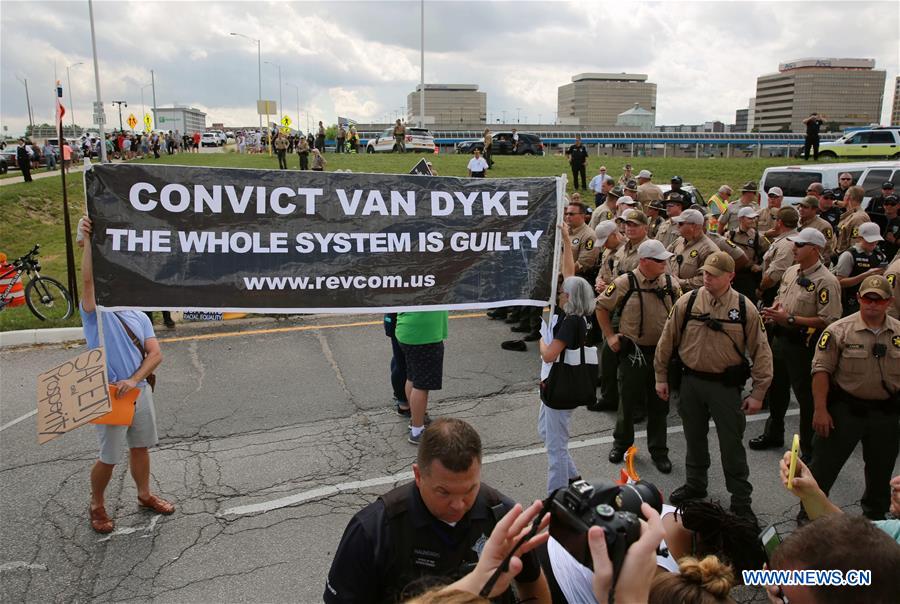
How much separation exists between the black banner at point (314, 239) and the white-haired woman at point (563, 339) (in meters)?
0.30

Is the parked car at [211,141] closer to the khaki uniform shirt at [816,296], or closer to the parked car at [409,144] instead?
the parked car at [409,144]

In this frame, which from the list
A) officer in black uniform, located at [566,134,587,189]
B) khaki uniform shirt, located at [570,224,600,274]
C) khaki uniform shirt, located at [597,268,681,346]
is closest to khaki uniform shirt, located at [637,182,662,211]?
khaki uniform shirt, located at [570,224,600,274]

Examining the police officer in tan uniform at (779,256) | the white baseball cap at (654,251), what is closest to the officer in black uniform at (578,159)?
the police officer in tan uniform at (779,256)

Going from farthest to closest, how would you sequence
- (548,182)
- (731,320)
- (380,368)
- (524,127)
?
(524,127) < (380,368) < (548,182) < (731,320)

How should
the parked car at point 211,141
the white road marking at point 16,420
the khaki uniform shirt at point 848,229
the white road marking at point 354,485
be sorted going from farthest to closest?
1. the parked car at point 211,141
2. the khaki uniform shirt at point 848,229
3. the white road marking at point 16,420
4. the white road marking at point 354,485

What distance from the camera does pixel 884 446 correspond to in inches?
169

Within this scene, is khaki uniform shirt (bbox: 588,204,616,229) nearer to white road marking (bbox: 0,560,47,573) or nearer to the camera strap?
white road marking (bbox: 0,560,47,573)

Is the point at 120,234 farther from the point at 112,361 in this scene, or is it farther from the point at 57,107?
the point at 57,107

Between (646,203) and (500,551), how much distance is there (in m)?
9.49

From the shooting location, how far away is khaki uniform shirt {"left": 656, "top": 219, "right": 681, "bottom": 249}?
8.70 meters

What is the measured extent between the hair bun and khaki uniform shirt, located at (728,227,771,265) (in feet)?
23.4

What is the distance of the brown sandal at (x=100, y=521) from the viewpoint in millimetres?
4305

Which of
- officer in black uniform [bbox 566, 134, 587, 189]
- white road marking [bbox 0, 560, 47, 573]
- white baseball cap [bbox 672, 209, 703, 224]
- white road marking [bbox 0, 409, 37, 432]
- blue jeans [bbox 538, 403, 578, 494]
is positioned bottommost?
white road marking [bbox 0, 560, 47, 573]

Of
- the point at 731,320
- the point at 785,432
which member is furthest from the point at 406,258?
the point at 785,432
